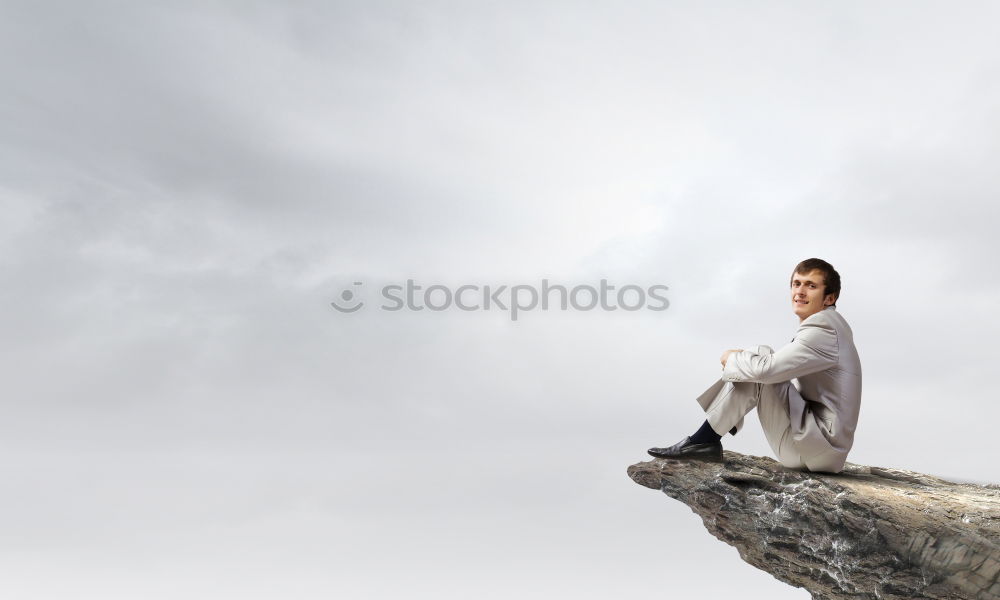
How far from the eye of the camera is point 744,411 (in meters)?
8.45

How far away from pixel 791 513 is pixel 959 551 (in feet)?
5.10

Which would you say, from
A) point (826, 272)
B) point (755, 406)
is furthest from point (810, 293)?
point (755, 406)

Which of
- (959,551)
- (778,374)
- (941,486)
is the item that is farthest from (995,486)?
(778,374)

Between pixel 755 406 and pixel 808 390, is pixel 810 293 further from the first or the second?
pixel 755 406

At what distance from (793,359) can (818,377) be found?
670 mm

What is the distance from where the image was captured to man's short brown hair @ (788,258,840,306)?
332 inches

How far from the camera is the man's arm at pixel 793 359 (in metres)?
7.94

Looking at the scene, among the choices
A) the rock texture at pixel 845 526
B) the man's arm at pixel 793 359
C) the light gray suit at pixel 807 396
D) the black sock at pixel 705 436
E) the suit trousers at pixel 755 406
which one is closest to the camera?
the rock texture at pixel 845 526

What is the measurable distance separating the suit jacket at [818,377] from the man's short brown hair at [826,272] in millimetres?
187

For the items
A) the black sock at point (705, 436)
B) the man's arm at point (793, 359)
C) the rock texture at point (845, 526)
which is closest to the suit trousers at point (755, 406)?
the black sock at point (705, 436)

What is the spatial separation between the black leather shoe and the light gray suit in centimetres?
34

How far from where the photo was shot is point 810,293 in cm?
845

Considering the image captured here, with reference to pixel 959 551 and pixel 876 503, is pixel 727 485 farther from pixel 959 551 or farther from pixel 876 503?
pixel 959 551

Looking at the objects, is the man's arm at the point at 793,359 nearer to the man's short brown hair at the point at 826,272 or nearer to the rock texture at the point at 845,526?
the man's short brown hair at the point at 826,272
